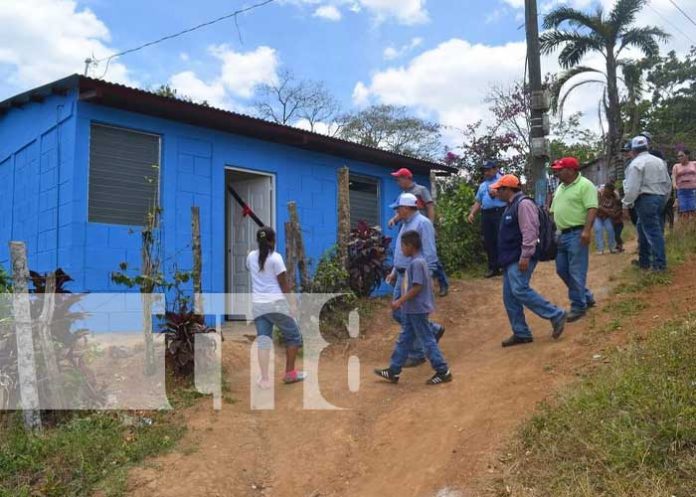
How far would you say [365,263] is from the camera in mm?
8211

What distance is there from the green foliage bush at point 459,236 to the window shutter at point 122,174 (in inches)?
182

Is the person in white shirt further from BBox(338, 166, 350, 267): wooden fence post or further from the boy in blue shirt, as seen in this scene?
BBox(338, 166, 350, 267): wooden fence post

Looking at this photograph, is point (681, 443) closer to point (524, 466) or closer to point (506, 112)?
point (524, 466)

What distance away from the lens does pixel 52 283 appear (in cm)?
521

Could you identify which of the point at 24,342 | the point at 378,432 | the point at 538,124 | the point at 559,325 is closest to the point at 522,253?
the point at 559,325

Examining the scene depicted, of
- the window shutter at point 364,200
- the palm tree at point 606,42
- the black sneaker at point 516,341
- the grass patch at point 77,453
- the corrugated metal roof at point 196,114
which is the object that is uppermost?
the palm tree at point 606,42

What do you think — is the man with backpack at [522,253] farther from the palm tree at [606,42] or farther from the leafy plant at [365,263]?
the palm tree at [606,42]

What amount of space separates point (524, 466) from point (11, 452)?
3.55 metres

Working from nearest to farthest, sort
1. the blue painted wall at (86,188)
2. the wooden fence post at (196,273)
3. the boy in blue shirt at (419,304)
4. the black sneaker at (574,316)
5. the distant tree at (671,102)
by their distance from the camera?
the boy in blue shirt at (419,304), the black sneaker at (574,316), the wooden fence post at (196,273), the blue painted wall at (86,188), the distant tree at (671,102)

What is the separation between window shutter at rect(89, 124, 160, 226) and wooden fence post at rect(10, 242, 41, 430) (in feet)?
7.86

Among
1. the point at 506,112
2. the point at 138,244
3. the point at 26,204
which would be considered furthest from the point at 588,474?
the point at 506,112

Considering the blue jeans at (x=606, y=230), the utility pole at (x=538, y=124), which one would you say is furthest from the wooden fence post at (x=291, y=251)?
the blue jeans at (x=606, y=230)

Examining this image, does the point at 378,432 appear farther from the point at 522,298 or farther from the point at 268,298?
the point at 522,298

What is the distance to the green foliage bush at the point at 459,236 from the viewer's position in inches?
402
